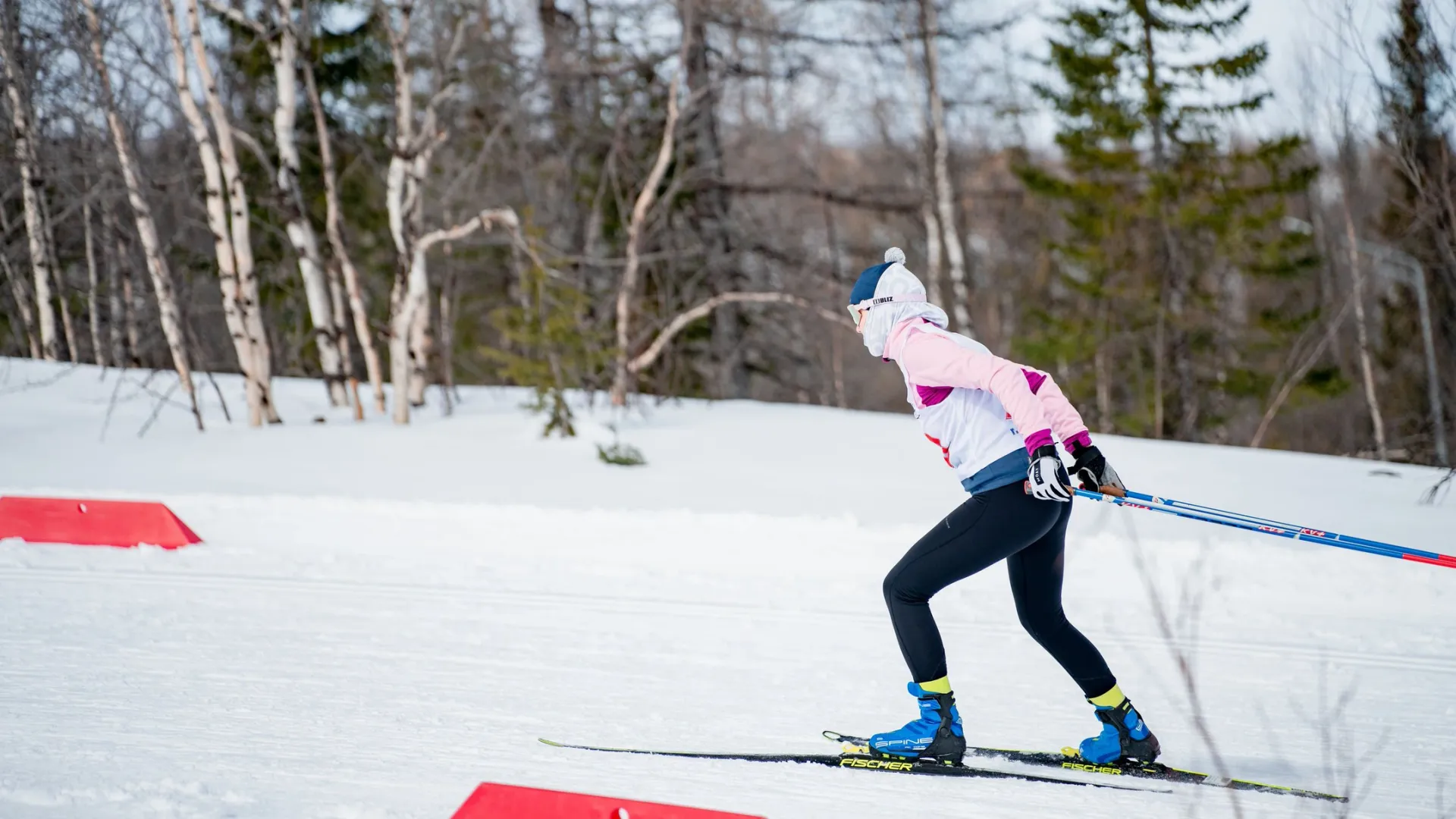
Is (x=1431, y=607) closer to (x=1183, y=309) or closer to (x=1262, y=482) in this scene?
(x=1262, y=482)

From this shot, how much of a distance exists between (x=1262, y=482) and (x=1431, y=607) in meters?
3.49

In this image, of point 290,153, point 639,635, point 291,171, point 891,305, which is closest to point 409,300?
point 291,171

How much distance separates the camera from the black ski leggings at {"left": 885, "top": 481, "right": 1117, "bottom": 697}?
3324 mm

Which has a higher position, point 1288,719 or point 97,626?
point 97,626

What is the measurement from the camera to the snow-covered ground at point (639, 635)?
11.1ft

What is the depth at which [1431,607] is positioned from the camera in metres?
5.85

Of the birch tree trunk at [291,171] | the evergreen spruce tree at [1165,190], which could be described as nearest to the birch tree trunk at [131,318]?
the birch tree trunk at [291,171]

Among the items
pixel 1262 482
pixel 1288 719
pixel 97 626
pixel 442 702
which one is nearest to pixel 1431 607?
pixel 1288 719

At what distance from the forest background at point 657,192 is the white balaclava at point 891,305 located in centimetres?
569

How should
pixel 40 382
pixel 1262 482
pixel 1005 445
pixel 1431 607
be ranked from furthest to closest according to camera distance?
pixel 40 382, pixel 1262 482, pixel 1431 607, pixel 1005 445

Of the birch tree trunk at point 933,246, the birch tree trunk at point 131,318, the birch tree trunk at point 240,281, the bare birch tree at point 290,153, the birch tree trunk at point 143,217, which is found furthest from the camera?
the birch tree trunk at point 933,246

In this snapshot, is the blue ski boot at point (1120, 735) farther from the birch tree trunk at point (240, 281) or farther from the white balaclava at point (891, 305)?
the birch tree trunk at point (240, 281)

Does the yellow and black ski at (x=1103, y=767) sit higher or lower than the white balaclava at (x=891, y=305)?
lower

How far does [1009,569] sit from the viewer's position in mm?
3543
